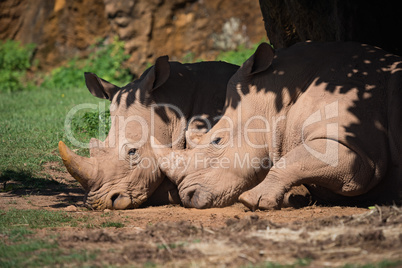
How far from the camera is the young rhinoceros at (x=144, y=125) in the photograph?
22.1 ft

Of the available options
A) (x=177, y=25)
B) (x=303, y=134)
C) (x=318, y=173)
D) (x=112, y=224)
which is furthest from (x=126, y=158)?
(x=177, y=25)

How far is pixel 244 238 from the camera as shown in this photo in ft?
14.9

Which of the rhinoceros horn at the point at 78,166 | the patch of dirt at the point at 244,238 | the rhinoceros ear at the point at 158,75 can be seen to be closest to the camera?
the patch of dirt at the point at 244,238

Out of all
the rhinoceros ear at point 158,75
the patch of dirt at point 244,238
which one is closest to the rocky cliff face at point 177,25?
the rhinoceros ear at point 158,75

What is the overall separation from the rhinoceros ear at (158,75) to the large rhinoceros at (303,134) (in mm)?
810

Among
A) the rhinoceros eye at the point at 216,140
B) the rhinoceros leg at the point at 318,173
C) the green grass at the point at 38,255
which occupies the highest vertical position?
the rhinoceros eye at the point at 216,140

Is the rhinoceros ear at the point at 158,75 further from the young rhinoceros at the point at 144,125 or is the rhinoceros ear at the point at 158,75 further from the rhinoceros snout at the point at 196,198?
the rhinoceros snout at the point at 196,198

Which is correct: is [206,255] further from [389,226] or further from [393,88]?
[393,88]

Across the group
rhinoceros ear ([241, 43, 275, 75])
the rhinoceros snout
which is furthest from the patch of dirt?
rhinoceros ear ([241, 43, 275, 75])

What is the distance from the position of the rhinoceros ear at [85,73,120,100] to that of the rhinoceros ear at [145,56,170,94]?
74 cm

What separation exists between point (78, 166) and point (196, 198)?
1394 mm

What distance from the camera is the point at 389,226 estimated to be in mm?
4520

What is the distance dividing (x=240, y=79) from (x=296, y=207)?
1594 mm

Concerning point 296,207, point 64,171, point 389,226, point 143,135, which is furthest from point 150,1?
point 389,226
